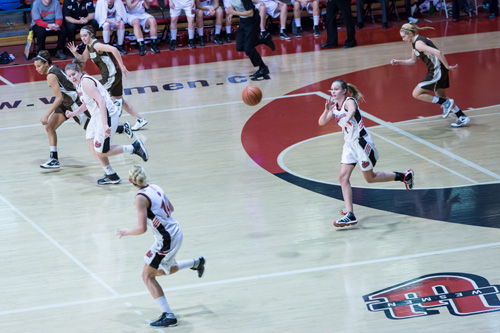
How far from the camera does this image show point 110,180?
32.5ft

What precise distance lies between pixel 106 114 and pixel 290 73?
657 centimetres

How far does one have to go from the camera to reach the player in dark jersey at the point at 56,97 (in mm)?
10172

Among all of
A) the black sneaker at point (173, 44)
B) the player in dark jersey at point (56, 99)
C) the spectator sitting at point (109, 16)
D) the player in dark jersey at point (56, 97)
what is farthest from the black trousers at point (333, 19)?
the player in dark jersey at point (56, 97)

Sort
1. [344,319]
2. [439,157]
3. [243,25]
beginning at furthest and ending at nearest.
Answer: [243,25] → [439,157] → [344,319]

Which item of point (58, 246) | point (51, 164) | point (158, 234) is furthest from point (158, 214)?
point (51, 164)

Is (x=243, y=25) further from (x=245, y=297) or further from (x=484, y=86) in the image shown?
(x=245, y=297)

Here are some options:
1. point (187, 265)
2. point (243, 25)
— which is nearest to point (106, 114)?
point (187, 265)

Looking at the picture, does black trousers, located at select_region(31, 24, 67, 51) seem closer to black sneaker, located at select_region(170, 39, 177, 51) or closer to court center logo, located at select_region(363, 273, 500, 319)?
black sneaker, located at select_region(170, 39, 177, 51)

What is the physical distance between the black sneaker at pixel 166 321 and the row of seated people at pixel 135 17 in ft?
40.0

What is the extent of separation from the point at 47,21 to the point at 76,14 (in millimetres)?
703

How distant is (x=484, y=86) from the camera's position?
43.9 ft

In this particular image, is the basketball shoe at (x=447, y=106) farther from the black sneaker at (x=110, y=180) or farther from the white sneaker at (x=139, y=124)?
the black sneaker at (x=110, y=180)

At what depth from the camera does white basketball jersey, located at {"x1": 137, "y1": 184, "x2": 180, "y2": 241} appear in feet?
20.5

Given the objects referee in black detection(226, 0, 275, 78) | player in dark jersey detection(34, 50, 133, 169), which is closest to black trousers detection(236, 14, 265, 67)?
referee in black detection(226, 0, 275, 78)
